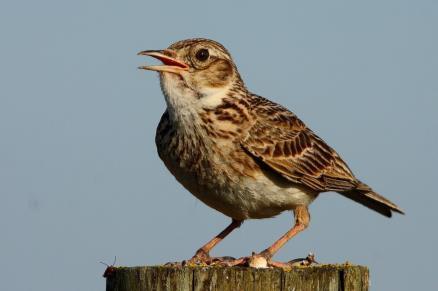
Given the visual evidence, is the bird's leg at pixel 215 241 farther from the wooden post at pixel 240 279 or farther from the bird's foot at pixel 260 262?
the wooden post at pixel 240 279

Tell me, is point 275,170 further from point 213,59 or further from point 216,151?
point 213,59

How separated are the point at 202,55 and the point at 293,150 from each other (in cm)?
190

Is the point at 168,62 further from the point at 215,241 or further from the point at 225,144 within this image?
the point at 215,241

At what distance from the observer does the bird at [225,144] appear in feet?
36.5

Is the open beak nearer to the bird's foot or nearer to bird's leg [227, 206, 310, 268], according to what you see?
bird's leg [227, 206, 310, 268]

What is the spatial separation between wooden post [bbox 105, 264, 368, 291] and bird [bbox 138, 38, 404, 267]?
2.52m

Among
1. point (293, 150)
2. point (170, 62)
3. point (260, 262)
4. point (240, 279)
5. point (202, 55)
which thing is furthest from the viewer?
point (293, 150)

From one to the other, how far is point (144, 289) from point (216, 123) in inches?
158

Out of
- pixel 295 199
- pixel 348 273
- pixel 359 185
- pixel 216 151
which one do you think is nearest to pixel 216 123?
pixel 216 151

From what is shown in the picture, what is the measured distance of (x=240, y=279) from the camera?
7.62 meters

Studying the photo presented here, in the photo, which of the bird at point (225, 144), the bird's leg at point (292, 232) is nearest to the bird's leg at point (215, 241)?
the bird at point (225, 144)

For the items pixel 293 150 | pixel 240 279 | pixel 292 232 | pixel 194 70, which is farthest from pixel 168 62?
pixel 240 279

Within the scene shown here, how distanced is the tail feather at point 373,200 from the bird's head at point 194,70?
252 centimetres

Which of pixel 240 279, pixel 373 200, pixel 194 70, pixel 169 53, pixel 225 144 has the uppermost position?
pixel 169 53
